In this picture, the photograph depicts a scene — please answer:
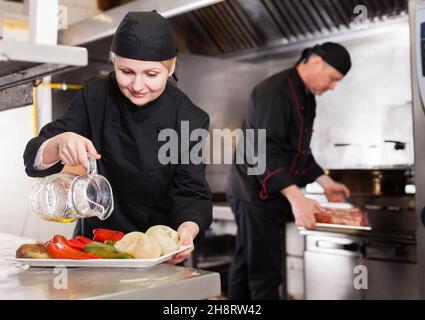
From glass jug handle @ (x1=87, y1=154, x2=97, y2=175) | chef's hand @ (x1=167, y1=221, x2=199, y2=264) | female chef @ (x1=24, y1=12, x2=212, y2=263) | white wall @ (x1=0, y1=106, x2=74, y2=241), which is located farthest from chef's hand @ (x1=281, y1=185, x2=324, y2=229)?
glass jug handle @ (x1=87, y1=154, x2=97, y2=175)

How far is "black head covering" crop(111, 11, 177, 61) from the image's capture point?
134cm

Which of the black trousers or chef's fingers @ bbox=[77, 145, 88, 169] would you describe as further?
the black trousers

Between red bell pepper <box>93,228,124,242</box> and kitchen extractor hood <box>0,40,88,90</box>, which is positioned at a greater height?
kitchen extractor hood <box>0,40,88,90</box>

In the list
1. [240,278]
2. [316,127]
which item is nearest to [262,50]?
[316,127]

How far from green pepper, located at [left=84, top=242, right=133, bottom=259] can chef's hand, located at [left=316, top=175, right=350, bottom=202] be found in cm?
169

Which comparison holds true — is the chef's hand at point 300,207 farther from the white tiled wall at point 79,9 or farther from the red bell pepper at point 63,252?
the red bell pepper at point 63,252

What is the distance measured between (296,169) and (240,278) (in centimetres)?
59

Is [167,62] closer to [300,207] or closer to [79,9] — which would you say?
[79,9]

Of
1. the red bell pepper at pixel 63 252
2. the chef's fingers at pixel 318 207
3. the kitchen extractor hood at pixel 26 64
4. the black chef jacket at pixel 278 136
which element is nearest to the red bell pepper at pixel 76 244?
the red bell pepper at pixel 63 252

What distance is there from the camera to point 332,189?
2.69 metres

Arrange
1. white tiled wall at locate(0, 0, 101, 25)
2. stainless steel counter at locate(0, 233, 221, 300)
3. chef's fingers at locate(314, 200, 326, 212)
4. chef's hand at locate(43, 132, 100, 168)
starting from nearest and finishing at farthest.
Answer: stainless steel counter at locate(0, 233, 221, 300)
chef's hand at locate(43, 132, 100, 168)
white tiled wall at locate(0, 0, 101, 25)
chef's fingers at locate(314, 200, 326, 212)

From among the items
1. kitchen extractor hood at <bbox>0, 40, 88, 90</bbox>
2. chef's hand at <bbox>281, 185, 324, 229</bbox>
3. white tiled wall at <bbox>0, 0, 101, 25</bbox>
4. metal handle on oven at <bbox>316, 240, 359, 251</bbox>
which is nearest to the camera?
kitchen extractor hood at <bbox>0, 40, 88, 90</bbox>

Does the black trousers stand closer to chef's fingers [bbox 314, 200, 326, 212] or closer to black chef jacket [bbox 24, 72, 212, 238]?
chef's fingers [bbox 314, 200, 326, 212]

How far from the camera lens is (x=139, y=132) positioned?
144 cm
